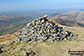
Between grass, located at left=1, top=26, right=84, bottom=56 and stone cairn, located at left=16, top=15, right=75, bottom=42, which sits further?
stone cairn, located at left=16, top=15, right=75, bottom=42

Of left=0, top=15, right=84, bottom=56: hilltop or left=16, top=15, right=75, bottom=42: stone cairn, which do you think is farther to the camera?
left=16, top=15, right=75, bottom=42: stone cairn

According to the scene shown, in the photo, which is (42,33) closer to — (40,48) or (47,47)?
(47,47)

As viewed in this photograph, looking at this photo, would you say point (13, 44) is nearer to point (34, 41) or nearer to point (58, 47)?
point (34, 41)

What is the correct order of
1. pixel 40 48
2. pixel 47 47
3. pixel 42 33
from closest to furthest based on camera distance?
pixel 40 48 → pixel 47 47 → pixel 42 33

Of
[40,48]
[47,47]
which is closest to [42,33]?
[47,47]

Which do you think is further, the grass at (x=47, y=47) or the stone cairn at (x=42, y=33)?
the stone cairn at (x=42, y=33)

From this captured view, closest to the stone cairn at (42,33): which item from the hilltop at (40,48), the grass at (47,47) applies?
the hilltop at (40,48)

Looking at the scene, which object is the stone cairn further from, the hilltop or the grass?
the grass

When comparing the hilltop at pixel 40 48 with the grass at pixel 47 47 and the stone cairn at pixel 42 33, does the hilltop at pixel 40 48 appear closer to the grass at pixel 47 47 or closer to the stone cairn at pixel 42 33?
the grass at pixel 47 47

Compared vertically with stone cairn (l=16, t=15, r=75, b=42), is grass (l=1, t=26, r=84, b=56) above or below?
below

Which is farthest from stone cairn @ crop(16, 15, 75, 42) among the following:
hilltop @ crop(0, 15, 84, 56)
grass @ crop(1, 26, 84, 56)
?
grass @ crop(1, 26, 84, 56)

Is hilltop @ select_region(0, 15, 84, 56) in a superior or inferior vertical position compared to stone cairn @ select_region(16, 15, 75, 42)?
inferior
